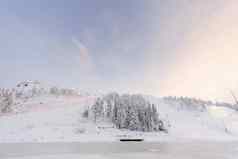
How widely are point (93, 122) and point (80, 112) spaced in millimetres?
13354

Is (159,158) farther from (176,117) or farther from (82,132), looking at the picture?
(176,117)

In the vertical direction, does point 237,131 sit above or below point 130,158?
below

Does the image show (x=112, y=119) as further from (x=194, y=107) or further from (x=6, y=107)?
(x=194, y=107)

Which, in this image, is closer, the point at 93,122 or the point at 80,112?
the point at 93,122

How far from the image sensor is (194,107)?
359 ft

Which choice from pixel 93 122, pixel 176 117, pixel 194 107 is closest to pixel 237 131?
pixel 176 117

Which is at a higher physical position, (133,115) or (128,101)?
(128,101)

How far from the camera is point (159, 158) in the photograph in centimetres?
1539

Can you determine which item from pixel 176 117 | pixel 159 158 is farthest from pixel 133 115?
pixel 159 158

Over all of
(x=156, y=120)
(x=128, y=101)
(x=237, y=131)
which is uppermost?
(x=128, y=101)

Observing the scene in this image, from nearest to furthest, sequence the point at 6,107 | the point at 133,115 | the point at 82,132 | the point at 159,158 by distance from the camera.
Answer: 1. the point at 159,158
2. the point at 82,132
3. the point at 133,115
4. the point at 6,107

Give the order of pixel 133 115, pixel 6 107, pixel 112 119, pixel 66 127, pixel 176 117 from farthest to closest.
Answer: pixel 176 117 → pixel 6 107 → pixel 112 119 → pixel 133 115 → pixel 66 127

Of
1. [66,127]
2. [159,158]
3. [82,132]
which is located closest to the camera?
[159,158]

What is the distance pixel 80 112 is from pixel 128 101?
2123cm
